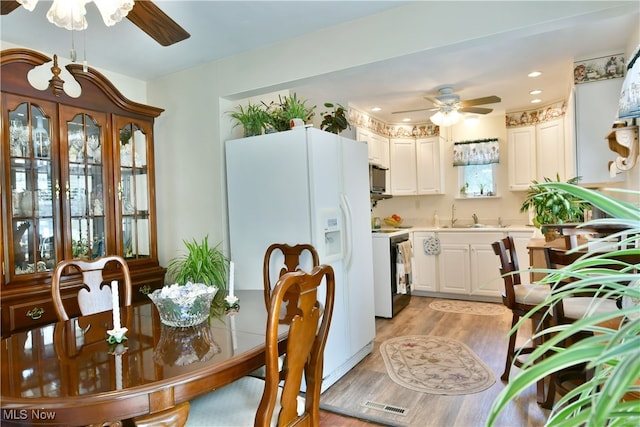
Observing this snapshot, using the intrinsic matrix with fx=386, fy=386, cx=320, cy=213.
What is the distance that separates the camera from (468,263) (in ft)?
16.5

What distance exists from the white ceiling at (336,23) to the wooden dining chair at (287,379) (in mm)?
1717

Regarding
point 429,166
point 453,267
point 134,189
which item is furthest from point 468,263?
point 134,189

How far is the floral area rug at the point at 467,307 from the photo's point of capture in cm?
455

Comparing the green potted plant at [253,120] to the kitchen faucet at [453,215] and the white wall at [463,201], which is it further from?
the kitchen faucet at [453,215]

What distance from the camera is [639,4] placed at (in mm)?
1815

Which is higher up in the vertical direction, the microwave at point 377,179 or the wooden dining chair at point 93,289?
the microwave at point 377,179

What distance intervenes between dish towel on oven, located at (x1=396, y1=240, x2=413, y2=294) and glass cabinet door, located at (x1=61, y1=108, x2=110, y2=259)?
9.85 feet

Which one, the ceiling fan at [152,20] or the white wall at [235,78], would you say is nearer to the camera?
the ceiling fan at [152,20]

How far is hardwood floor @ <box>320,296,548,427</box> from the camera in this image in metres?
2.28

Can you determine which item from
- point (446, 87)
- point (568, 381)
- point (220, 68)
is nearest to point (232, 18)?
point (220, 68)

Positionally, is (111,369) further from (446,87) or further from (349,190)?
(446,87)

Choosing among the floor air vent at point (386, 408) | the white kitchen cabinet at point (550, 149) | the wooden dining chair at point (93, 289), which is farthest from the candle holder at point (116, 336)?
the white kitchen cabinet at point (550, 149)

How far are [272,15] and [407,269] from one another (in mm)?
3236

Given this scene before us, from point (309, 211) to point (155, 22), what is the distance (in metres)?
1.44
